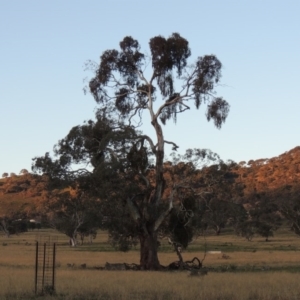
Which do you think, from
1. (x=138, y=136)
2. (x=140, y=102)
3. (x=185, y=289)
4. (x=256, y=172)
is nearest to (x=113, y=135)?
(x=138, y=136)

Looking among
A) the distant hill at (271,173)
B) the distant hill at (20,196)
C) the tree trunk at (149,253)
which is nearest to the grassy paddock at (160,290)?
the tree trunk at (149,253)

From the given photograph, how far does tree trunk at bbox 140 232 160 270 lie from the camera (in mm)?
35156

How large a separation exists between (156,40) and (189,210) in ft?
33.7

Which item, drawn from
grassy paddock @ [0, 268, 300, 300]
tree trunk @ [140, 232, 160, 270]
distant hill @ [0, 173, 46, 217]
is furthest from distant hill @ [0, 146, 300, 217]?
grassy paddock @ [0, 268, 300, 300]

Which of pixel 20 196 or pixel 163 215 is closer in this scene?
pixel 163 215

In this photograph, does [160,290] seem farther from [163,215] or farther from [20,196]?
[20,196]

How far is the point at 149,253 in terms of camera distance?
116 feet

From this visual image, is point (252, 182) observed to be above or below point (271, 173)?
below

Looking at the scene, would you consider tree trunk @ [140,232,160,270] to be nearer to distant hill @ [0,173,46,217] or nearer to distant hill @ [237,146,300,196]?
distant hill @ [237,146,300,196]

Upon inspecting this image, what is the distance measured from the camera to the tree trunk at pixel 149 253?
3516 cm

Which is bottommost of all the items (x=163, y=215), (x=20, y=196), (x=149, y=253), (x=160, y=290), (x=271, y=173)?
(x=160, y=290)

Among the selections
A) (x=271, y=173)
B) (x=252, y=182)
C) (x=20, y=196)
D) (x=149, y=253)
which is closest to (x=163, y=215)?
(x=149, y=253)

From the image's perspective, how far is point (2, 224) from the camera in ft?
345

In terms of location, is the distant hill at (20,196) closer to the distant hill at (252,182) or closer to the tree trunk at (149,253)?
the distant hill at (252,182)
